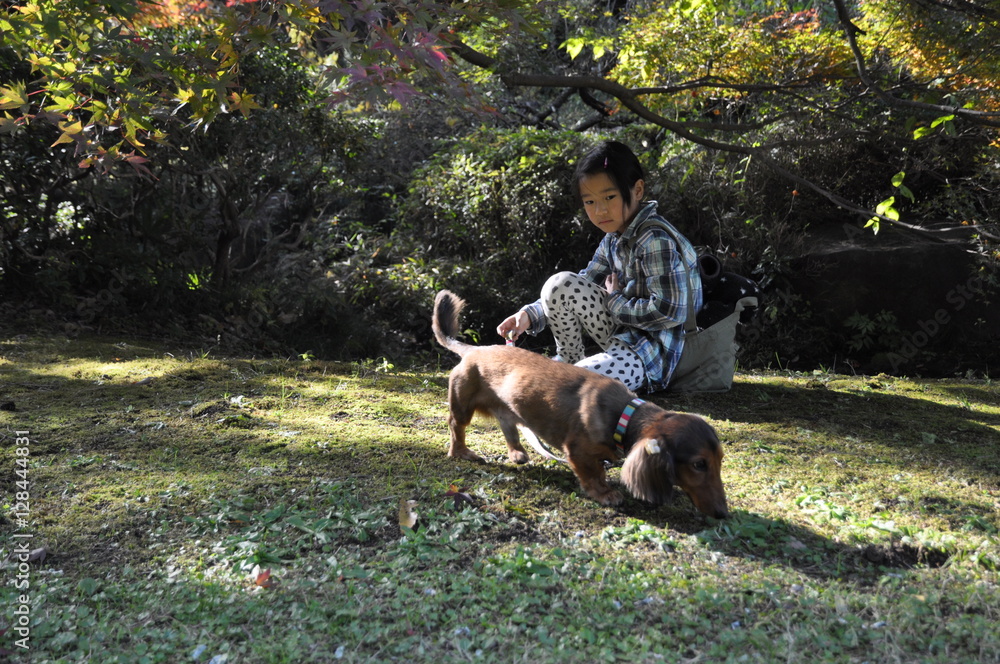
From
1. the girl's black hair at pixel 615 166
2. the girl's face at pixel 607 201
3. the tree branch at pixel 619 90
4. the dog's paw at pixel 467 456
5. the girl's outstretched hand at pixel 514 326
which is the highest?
the tree branch at pixel 619 90

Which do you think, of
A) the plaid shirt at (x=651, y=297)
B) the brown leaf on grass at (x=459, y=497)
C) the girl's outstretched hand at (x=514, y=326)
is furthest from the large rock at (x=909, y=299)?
the brown leaf on grass at (x=459, y=497)

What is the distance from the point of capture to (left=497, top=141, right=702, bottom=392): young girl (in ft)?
13.8

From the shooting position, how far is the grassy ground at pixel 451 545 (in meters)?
2.19

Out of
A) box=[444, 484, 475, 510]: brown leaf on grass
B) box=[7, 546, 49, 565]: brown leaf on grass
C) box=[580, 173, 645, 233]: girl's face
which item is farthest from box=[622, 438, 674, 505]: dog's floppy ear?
box=[7, 546, 49, 565]: brown leaf on grass

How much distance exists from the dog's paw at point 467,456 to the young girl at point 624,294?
2.84 feet

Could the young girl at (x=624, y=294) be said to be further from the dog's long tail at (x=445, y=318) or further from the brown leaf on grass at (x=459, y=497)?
the brown leaf on grass at (x=459, y=497)

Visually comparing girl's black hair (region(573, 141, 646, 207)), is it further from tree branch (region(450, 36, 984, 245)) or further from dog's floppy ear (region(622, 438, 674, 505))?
dog's floppy ear (region(622, 438, 674, 505))

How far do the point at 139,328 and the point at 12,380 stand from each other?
1983 mm

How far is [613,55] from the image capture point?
1063 cm

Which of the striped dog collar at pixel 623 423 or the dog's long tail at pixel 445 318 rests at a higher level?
the dog's long tail at pixel 445 318

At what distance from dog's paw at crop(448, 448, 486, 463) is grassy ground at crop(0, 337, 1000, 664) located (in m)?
0.08

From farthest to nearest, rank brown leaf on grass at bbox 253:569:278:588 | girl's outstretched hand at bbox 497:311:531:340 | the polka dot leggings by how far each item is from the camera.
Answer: the polka dot leggings
girl's outstretched hand at bbox 497:311:531:340
brown leaf on grass at bbox 253:569:278:588

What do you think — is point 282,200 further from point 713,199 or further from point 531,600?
point 531,600

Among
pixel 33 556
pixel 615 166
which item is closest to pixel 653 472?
pixel 615 166
